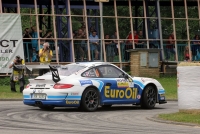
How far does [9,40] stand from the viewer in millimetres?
34531

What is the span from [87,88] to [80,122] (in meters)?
3.54

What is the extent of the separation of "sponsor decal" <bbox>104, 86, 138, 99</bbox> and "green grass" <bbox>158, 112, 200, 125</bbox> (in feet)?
9.53

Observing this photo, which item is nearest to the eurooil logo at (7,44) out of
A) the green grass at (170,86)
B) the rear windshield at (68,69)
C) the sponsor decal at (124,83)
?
the green grass at (170,86)

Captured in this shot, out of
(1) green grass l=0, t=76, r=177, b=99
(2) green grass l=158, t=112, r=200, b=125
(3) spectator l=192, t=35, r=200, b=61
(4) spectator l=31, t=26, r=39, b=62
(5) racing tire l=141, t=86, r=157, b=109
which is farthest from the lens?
(3) spectator l=192, t=35, r=200, b=61

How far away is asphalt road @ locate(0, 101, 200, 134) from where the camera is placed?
15.1 m

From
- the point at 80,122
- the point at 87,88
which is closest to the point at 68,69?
the point at 87,88

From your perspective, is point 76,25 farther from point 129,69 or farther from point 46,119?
point 46,119

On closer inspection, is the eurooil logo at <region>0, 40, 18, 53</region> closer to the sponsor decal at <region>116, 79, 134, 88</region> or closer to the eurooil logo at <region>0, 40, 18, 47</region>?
the eurooil logo at <region>0, 40, 18, 47</region>

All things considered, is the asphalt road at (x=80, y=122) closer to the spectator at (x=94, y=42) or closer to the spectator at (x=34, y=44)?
the spectator at (x=34, y=44)

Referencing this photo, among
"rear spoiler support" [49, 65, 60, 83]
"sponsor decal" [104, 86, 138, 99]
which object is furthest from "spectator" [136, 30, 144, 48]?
"rear spoiler support" [49, 65, 60, 83]

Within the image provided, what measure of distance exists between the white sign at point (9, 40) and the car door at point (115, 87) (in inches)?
518

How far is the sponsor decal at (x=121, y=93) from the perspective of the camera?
2111 centimetres

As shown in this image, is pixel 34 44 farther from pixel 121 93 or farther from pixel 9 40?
pixel 121 93

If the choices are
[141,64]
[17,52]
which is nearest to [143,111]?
[17,52]
